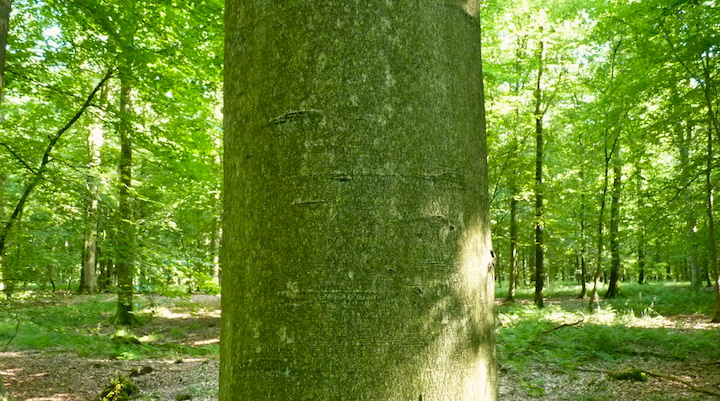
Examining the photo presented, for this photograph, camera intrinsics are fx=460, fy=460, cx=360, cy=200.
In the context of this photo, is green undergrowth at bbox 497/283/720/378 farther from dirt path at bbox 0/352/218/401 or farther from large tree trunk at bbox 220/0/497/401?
large tree trunk at bbox 220/0/497/401

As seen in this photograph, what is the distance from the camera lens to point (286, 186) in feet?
2.97

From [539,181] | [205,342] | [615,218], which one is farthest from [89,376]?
[615,218]

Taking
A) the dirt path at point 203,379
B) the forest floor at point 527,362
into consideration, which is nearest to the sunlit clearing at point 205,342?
the forest floor at point 527,362

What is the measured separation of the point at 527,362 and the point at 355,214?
8670 millimetres

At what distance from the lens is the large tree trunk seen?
0.85 meters

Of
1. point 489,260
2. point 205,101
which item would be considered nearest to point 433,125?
point 489,260

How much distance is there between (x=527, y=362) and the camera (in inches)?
332

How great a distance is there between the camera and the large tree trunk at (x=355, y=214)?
854 mm

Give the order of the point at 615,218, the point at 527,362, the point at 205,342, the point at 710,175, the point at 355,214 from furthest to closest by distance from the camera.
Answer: the point at 615,218, the point at 205,342, the point at 710,175, the point at 527,362, the point at 355,214

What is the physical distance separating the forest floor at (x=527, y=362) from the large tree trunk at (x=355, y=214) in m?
6.36

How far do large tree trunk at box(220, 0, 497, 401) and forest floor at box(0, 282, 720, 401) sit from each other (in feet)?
20.9

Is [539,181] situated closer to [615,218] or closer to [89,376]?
[615,218]

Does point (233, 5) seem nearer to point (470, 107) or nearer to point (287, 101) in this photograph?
point (287, 101)

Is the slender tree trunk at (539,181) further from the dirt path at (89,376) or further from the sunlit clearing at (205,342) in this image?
the dirt path at (89,376)
